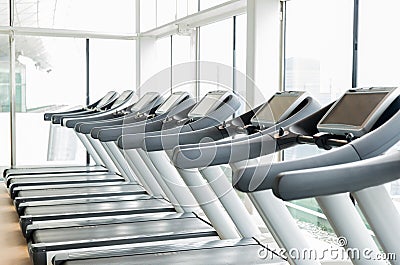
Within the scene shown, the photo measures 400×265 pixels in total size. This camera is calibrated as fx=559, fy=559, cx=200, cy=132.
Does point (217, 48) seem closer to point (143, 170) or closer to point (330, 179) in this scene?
point (143, 170)

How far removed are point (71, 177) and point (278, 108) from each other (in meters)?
4.41

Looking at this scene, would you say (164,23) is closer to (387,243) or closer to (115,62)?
(115,62)

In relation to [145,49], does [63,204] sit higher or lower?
lower

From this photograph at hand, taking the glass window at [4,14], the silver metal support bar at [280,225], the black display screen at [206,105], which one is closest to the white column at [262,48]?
the black display screen at [206,105]

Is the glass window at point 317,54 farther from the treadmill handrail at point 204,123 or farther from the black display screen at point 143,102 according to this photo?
the black display screen at point 143,102

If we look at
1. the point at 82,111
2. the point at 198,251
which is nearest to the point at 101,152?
the point at 82,111

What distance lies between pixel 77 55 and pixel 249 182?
7.44 metres

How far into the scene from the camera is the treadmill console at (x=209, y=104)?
3855mm

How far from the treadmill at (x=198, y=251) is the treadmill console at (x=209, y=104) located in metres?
0.33

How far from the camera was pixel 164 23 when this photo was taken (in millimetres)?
8438

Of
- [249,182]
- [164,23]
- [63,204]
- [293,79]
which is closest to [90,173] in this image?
[63,204]

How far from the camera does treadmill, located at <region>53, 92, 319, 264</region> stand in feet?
11.2

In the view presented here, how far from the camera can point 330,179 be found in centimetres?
158

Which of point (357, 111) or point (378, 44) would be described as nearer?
point (357, 111)
